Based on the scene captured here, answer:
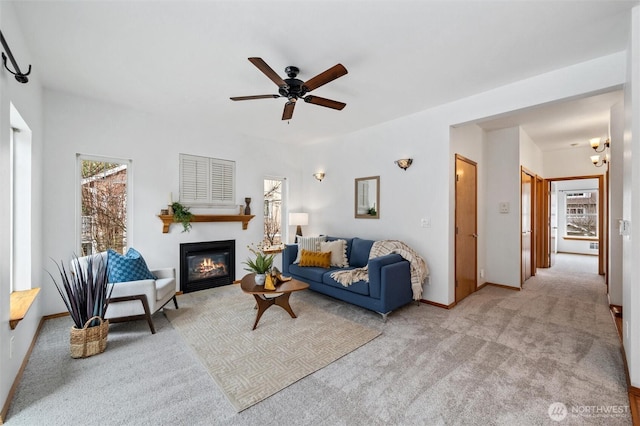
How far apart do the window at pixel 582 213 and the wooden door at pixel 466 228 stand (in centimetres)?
668

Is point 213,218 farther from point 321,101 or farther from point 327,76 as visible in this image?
point 327,76

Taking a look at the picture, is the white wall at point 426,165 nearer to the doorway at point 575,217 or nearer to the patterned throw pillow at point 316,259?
the patterned throw pillow at point 316,259

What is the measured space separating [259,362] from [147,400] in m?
0.81

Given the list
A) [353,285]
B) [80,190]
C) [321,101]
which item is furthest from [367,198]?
[80,190]

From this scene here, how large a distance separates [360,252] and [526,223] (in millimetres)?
3423

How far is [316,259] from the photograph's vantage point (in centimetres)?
416

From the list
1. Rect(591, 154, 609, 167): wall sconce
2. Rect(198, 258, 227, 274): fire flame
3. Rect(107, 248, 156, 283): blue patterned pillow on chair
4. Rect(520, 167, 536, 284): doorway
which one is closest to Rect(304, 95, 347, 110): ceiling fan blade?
Rect(107, 248, 156, 283): blue patterned pillow on chair

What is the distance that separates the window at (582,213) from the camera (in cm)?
821

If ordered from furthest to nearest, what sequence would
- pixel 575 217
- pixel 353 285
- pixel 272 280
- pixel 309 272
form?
pixel 575 217 → pixel 309 272 → pixel 353 285 → pixel 272 280

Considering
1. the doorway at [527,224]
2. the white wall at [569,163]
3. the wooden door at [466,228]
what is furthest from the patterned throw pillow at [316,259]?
the white wall at [569,163]

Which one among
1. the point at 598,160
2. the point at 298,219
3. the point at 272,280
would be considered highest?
the point at 598,160

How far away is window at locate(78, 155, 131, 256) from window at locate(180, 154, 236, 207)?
76 centimetres

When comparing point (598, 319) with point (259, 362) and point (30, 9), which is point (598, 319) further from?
point (30, 9)

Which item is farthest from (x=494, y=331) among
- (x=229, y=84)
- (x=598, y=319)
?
(x=229, y=84)
